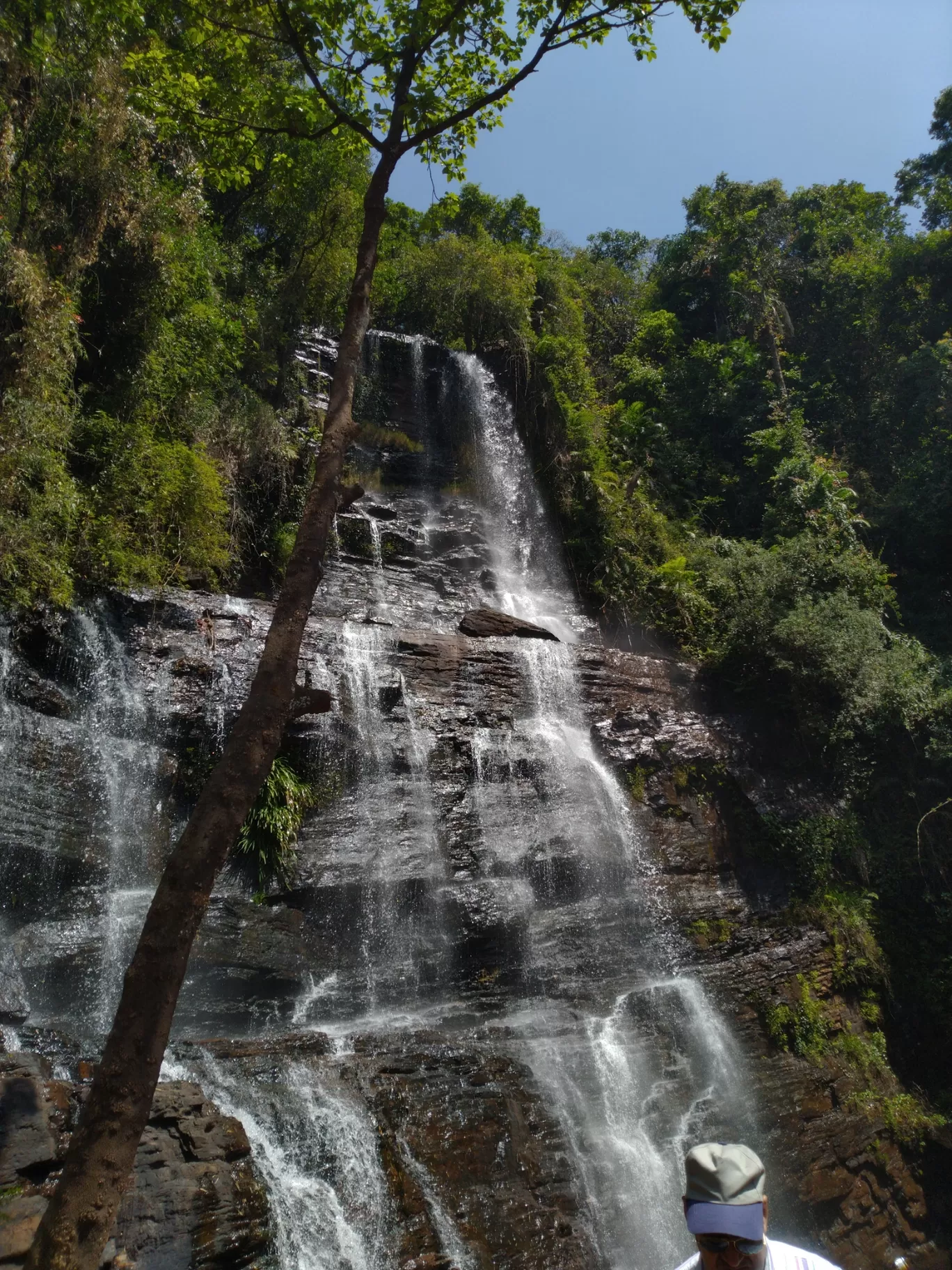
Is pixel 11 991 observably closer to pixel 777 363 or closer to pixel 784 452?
pixel 784 452

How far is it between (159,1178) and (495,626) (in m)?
8.79

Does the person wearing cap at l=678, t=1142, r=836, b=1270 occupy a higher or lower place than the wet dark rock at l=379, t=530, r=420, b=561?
lower

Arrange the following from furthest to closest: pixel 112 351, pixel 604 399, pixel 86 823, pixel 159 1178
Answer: pixel 604 399 < pixel 112 351 < pixel 86 823 < pixel 159 1178

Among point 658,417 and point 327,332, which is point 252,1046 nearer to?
point 327,332

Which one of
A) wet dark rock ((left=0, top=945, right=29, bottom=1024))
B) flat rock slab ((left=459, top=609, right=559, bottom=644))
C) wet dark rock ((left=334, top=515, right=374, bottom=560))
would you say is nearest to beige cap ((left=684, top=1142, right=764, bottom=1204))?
Result: wet dark rock ((left=0, top=945, right=29, bottom=1024))

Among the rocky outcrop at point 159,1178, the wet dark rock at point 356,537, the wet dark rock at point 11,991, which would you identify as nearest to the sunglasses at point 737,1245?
the rocky outcrop at point 159,1178

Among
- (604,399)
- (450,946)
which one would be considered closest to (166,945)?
(450,946)

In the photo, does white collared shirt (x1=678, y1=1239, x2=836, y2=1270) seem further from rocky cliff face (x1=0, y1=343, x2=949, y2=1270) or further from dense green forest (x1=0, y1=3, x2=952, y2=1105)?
dense green forest (x1=0, y1=3, x2=952, y2=1105)

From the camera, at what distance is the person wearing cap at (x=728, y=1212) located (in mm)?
2385

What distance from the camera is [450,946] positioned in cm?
930

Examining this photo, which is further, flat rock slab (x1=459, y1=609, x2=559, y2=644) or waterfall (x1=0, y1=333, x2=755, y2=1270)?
flat rock slab (x1=459, y1=609, x2=559, y2=644)

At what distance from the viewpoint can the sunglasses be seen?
2383mm

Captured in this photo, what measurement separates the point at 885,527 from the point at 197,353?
14195mm

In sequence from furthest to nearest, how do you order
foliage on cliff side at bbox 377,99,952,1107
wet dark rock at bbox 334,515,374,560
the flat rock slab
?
wet dark rock at bbox 334,515,374,560 → the flat rock slab → foliage on cliff side at bbox 377,99,952,1107
